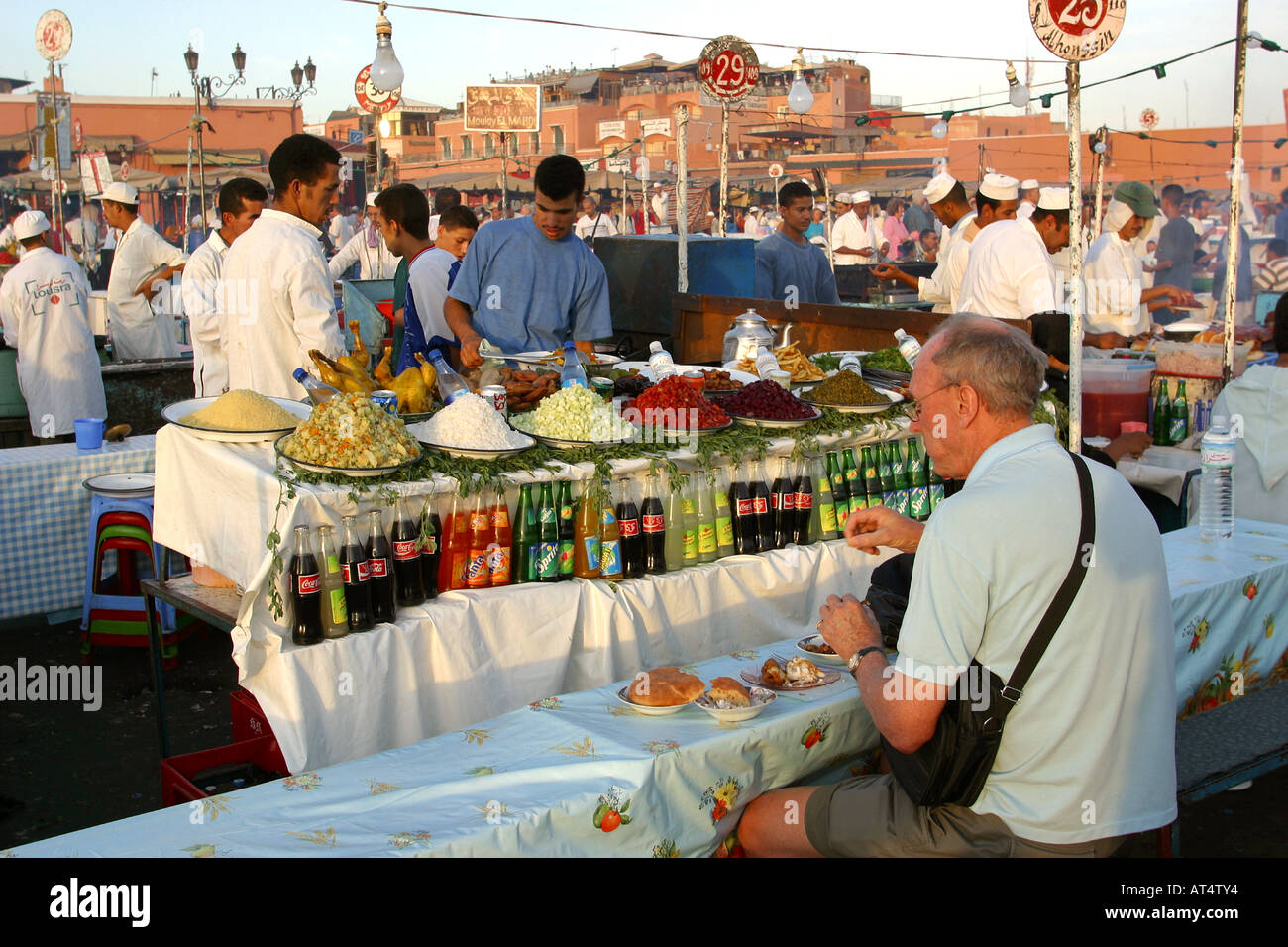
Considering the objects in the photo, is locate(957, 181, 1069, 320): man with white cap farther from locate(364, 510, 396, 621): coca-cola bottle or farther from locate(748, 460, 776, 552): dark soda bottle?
locate(364, 510, 396, 621): coca-cola bottle

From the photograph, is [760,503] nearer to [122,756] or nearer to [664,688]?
[664,688]

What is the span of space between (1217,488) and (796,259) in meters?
4.30

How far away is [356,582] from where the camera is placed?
146 inches

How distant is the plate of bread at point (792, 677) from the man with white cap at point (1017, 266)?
12.7ft

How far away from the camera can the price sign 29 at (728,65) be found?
9555 mm

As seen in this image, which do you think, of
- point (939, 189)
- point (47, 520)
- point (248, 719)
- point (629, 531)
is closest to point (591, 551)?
point (629, 531)

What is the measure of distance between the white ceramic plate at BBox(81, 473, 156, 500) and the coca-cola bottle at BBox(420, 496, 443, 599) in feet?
7.99

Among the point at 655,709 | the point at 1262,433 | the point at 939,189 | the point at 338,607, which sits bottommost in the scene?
the point at 655,709

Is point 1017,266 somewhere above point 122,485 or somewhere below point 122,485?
above

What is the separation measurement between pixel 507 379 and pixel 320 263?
1220mm

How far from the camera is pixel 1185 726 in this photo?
4.02m

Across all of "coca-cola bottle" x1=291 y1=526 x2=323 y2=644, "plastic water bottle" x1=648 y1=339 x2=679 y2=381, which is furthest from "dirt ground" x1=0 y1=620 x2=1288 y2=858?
"plastic water bottle" x1=648 y1=339 x2=679 y2=381

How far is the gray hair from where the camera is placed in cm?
272
